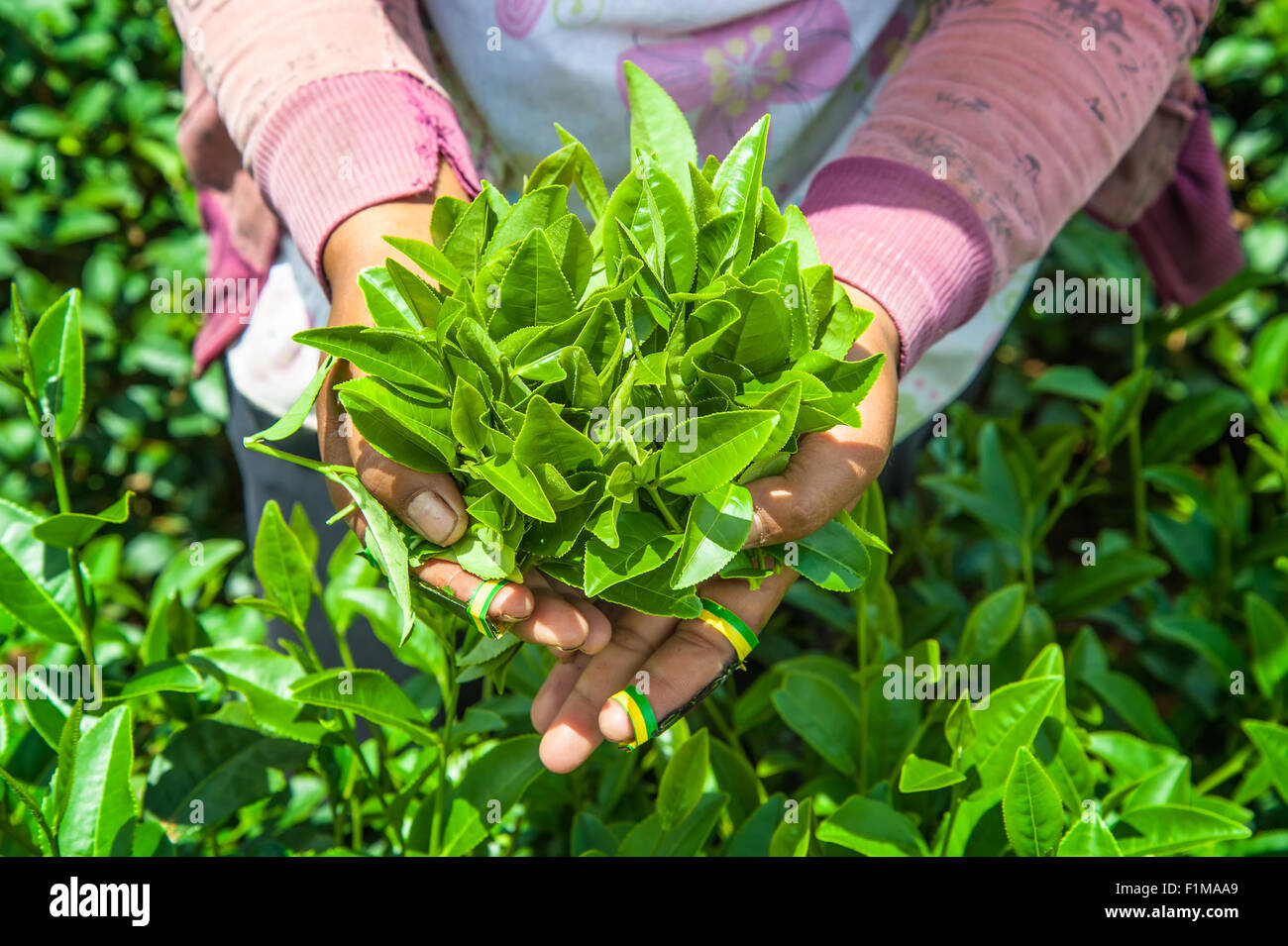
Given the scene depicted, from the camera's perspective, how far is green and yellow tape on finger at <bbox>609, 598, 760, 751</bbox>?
762 millimetres

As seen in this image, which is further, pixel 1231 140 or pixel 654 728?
pixel 1231 140

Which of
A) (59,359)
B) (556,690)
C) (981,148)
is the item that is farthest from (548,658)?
(981,148)

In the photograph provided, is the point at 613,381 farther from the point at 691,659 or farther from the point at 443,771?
the point at 443,771

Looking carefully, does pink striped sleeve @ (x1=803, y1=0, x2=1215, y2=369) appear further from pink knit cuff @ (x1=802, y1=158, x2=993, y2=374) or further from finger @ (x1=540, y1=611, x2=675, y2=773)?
finger @ (x1=540, y1=611, x2=675, y2=773)

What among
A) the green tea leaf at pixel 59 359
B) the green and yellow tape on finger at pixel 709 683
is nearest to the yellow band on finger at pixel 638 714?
the green and yellow tape on finger at pixel 709 683

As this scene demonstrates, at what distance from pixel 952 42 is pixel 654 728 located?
75 cm

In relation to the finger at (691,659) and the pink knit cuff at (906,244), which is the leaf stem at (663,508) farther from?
the pink knit cuff at (906,244)

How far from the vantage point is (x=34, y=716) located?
87 cm

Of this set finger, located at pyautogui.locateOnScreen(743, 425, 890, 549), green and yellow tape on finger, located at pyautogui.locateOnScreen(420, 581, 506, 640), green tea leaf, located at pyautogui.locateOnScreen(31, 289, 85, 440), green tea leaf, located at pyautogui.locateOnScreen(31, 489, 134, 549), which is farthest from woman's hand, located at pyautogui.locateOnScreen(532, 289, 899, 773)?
green tea leaf, located at pyautogui.locateOnScreen(31, 289, 85, 440)

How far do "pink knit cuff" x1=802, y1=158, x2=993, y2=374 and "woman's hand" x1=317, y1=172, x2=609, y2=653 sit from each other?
15.2 inches
